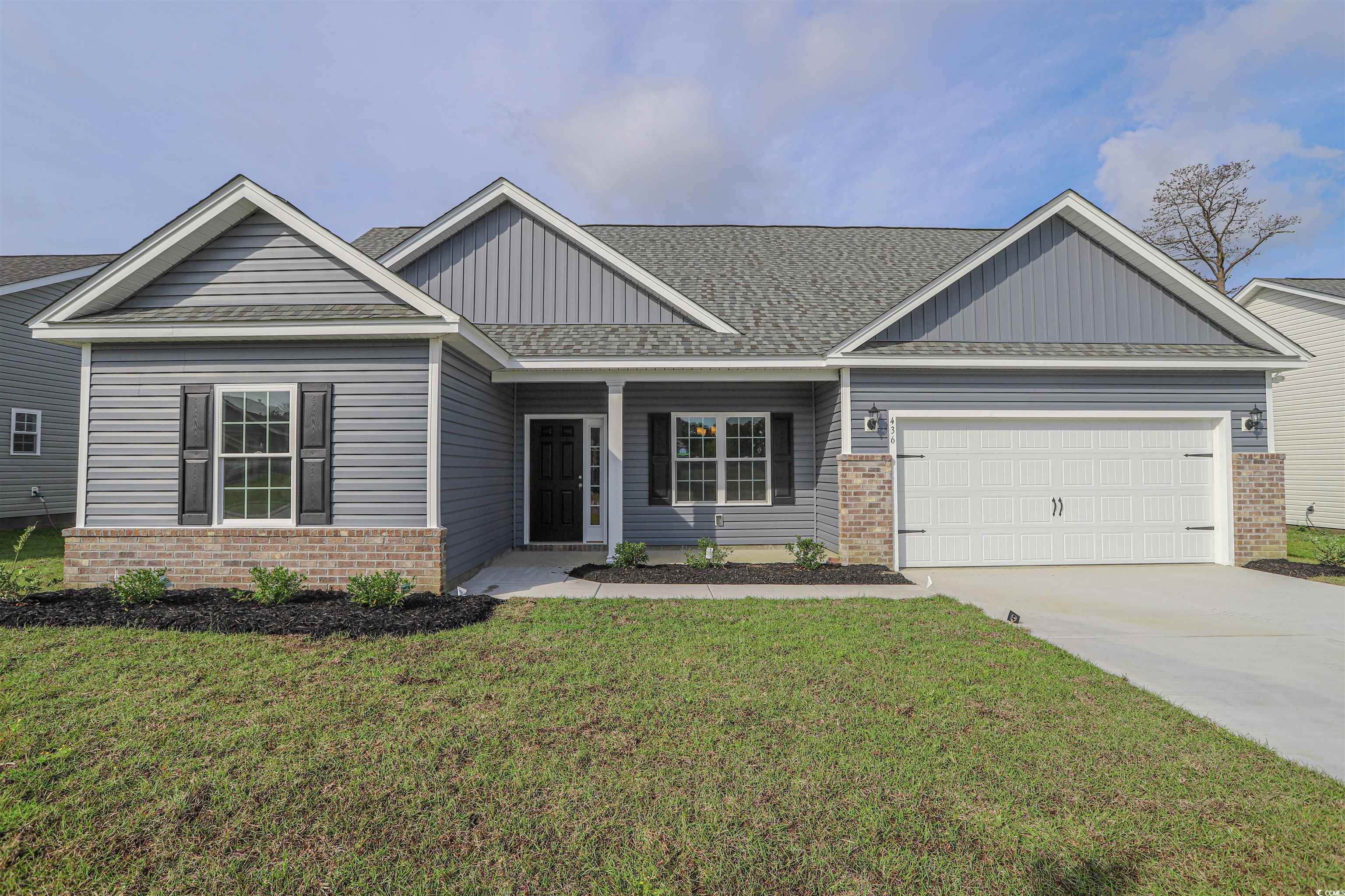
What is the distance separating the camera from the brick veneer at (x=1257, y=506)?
9.12 meters

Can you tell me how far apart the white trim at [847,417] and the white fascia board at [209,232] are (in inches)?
214

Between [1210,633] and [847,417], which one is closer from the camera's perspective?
[1210,633]

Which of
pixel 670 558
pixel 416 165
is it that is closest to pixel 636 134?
pixel 416 165

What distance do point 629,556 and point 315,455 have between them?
13.7ft

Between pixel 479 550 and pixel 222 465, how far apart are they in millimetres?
3260

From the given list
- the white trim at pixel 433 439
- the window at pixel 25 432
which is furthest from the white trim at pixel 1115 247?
the window at pixel 25 432

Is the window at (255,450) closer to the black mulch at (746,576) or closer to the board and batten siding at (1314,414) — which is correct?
the black mulch at (746,576)

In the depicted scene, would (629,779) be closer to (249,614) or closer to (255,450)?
(249,614)

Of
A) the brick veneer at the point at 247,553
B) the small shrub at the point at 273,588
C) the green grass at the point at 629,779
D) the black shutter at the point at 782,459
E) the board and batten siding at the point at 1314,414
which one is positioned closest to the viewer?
the green grass at the point at 629,779

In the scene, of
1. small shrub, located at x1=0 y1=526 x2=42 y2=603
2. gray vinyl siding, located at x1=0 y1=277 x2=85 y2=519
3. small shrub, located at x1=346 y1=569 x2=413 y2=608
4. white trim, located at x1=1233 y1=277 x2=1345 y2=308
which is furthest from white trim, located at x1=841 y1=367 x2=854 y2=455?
gray vinyl siding, located at x1=0 y1=277 x2=85 y2=519

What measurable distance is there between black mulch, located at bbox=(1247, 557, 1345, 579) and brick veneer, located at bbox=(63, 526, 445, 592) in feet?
37.8

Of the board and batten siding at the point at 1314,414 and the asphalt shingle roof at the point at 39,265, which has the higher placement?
the asphalt shingle roof at the point at 39,265

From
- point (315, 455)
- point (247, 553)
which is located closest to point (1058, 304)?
point (315, 455)

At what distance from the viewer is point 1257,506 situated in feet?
30.0
